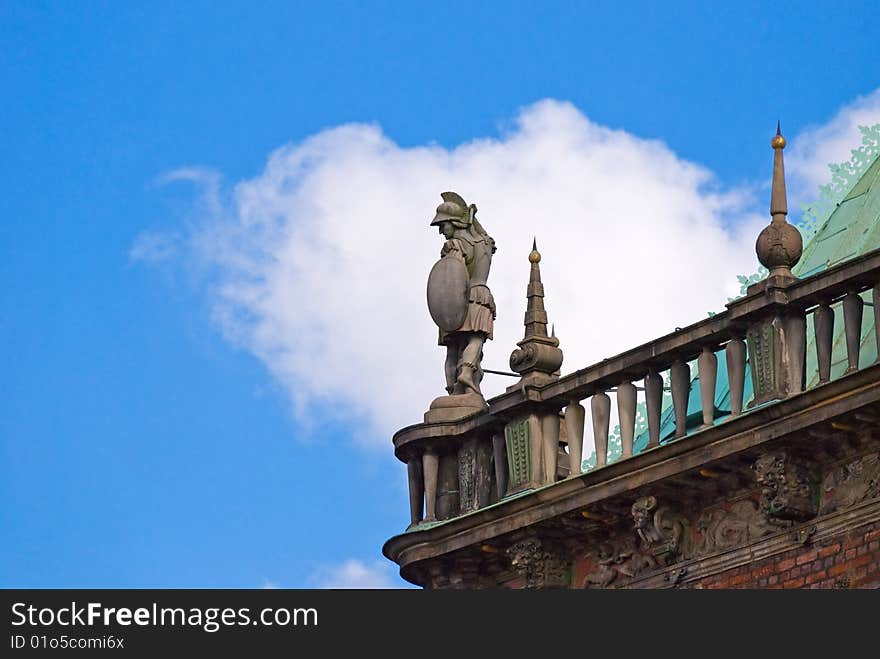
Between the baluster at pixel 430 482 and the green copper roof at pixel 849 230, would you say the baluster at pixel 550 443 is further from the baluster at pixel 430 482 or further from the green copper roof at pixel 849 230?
the green copper roof at pixel 849 230

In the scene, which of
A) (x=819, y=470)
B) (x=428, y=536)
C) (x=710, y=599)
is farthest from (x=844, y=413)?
(x=428, y=536)

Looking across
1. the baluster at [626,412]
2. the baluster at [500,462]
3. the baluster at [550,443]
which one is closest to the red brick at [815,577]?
the baluster at [626,412]

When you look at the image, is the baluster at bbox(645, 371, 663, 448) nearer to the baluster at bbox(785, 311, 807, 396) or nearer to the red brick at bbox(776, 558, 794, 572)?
the baluster at bbox(785, 311, 807, 396)

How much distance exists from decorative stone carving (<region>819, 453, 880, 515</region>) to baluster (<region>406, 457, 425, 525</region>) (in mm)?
5475

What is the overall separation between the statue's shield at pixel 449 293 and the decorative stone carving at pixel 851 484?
571 centimetres

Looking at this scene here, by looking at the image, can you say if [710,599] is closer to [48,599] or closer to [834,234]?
[48,599]

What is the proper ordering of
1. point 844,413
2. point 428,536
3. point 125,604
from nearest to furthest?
point 125,604, point 844,413, point 428,536

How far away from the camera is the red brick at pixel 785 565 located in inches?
1422

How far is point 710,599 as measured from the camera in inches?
1294

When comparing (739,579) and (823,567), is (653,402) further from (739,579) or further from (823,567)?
(823,567)

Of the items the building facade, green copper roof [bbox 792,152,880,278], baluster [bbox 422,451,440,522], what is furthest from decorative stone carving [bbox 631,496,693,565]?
green copper roof [bbox 792,152,880,278]

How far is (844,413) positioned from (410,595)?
4.82 m

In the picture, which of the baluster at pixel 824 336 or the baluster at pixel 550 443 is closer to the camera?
Result: the baluster at pixel 824 336

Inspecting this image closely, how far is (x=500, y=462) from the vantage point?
39.6m
